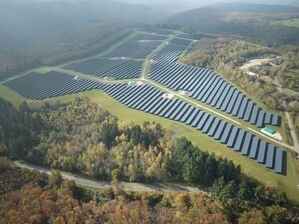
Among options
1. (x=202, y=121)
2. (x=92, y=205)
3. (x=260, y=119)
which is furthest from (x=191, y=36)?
(x=92, y=205)

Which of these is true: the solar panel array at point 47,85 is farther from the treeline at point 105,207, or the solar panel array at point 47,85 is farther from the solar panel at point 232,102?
the treeline at point 105,207

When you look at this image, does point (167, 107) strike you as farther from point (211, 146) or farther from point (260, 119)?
point (260, 119)

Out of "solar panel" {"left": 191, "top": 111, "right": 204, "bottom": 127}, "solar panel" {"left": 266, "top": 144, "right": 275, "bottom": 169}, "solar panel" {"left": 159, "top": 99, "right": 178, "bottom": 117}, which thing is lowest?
"solar panel" {"left": 159, "top": 99, "right": 178, "bottom": 117}

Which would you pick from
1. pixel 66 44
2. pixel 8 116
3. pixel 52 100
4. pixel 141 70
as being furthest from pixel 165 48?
pixel 8 116

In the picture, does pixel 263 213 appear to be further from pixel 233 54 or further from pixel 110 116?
pixel 233 54

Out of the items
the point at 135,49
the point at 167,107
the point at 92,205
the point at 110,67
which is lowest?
the point at 92,205

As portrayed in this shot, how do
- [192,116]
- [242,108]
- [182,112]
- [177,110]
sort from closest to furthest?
[192,116] → [182,112] → [242,108] → [177,110]

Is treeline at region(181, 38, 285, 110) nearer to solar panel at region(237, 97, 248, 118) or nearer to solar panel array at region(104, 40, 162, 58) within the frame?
solar panel at region(237, 97, 248, 118)

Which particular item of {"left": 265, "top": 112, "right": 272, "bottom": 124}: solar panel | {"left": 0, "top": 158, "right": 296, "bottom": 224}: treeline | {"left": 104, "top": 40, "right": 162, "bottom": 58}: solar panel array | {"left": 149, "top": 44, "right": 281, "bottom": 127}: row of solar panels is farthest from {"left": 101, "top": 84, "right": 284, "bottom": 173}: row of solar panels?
{"left": 104, "top": 40, "right": 162, "bottom": 58}: solar panel array
